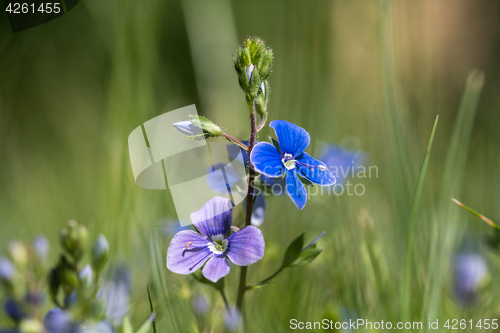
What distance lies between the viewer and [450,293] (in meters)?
1.05

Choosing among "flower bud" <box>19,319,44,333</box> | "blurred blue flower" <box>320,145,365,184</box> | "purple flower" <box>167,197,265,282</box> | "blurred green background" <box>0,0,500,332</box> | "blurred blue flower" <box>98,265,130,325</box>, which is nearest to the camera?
"flower bud" <box>19,319,44,333</box>

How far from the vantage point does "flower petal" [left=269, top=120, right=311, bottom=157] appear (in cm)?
65

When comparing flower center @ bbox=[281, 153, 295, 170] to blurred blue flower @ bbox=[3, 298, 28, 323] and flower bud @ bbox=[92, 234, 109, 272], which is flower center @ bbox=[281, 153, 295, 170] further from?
blurred blue flower @ bbox=[3, 298, 28, 323]

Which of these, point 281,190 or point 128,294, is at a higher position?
point 281,190

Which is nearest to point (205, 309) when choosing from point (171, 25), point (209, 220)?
point (209, 220)

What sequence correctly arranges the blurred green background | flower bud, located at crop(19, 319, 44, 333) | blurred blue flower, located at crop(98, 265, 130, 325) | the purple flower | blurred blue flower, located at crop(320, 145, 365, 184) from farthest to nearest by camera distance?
1. blurred blue flower, located at crop(320, 145, 365, 184)
2. the blurred green background
3. blurred blue flower, located at crop(98, 265, 130, 325)
4. the purple flower
5. flower bud, located at crop(19, 319, 44, 333)

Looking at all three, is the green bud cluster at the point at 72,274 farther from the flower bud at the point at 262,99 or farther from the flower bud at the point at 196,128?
the flower bud at the point at 262,99

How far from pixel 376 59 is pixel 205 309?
6.66 feet

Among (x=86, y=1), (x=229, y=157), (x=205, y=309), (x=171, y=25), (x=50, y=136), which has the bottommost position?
(x=205, y=309)

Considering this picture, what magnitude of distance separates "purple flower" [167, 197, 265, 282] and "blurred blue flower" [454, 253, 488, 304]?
2.16ft

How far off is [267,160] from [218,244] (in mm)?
166

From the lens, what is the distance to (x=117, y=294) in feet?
2.76

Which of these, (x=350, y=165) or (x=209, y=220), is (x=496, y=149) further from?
(x=209, y=220)

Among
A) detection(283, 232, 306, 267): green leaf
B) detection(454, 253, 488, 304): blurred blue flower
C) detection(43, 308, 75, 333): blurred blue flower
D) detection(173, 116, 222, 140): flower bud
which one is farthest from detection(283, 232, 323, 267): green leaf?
detection(454, 253, 488, 304): blurred blue flower
